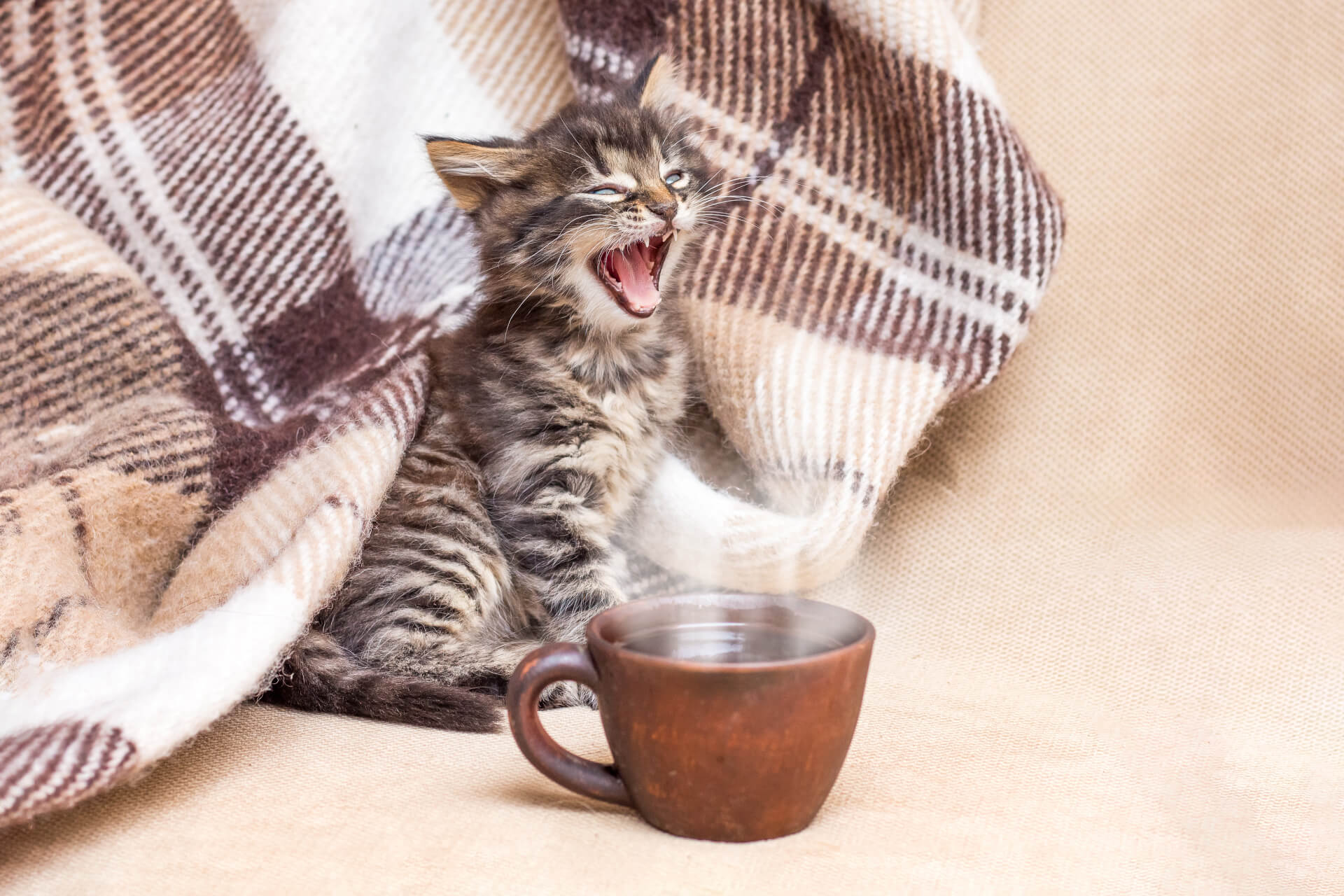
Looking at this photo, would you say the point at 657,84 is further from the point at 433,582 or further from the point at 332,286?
the point at 433,582

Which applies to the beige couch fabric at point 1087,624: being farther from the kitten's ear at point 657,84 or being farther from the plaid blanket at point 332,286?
the kitten's ear at point 657,84

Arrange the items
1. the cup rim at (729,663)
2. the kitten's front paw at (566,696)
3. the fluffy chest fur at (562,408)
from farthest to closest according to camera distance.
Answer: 1. the fluffy chest fur at (562,408)
2. the kitten's front paw at (566,696)
3. the cup rim at (729,663)

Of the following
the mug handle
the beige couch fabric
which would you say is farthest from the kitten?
the mug handle

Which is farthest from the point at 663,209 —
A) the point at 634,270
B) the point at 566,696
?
the point at 566,696

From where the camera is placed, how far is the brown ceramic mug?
0.65 meters

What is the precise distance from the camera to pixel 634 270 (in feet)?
3.79

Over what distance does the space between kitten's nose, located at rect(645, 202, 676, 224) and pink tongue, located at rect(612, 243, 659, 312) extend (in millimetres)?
76

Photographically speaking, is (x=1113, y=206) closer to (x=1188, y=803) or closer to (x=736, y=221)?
(x=736, y=221)

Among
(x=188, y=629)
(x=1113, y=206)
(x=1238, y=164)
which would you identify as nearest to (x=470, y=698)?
(x=188, y=629)

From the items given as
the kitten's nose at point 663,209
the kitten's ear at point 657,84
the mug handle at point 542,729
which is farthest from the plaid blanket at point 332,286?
the mug handle at point 542,729

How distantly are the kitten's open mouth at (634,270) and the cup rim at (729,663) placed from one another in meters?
0.44

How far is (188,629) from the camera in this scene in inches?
35.4

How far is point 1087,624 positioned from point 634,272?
0.57 metres

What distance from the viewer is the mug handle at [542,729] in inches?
27.5
